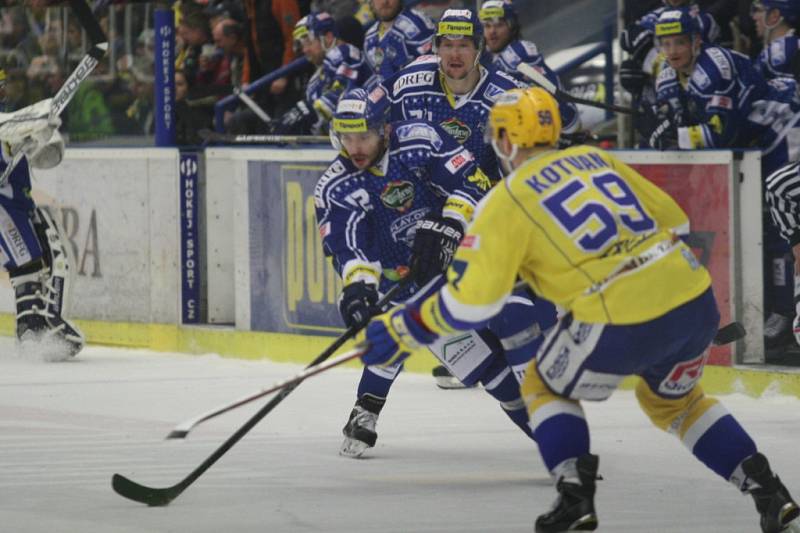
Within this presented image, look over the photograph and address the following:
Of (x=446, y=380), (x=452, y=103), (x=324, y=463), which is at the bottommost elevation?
(x=446, y=380)

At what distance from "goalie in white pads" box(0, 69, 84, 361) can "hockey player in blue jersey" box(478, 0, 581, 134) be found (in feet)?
7.99

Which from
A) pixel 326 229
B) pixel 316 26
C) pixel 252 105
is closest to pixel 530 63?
pixel 316 26

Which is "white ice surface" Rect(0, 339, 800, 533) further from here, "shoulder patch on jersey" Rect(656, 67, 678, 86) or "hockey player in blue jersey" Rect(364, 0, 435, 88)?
"hockey player in blue jersey" Rect(364, 0, 435, 88)

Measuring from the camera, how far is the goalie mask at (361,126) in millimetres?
6254

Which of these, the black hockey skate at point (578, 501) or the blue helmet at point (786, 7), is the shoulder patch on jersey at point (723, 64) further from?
the black hockey skate at point (578, 501)

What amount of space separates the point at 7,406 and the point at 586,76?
20.7ft

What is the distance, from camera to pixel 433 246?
241 inches

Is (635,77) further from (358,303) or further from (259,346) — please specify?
(358,303)

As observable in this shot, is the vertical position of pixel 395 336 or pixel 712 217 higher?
pixel 395 336

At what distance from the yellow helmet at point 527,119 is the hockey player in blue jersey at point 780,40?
146 inches

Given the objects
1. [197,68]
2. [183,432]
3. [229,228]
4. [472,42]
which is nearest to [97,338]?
[229,228]

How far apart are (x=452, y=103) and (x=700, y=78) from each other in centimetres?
126

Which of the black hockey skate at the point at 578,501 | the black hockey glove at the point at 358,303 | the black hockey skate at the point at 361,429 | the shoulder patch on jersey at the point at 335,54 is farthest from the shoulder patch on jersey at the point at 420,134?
the shoulder patch on jersey at the point at 335,54

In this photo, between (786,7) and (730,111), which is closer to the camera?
(730,111)
